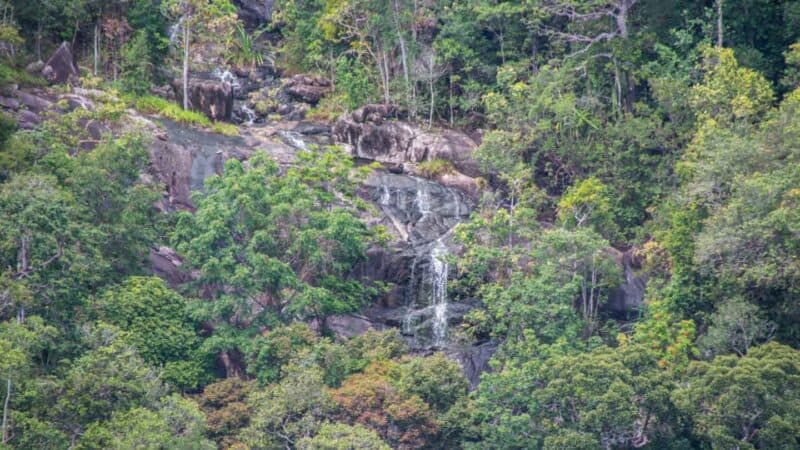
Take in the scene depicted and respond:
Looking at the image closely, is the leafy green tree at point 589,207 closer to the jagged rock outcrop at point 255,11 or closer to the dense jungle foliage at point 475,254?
the dense jungle foliage at point 475,254

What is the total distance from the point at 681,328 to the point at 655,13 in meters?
16.9

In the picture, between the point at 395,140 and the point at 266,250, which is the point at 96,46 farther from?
the point at 266,250

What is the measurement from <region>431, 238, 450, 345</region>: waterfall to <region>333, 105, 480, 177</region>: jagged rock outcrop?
7.15 metres

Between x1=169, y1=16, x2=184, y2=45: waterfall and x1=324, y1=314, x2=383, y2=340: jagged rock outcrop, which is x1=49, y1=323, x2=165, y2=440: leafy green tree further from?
x1=169, y1=16, x2=184, y2=45: waterfall

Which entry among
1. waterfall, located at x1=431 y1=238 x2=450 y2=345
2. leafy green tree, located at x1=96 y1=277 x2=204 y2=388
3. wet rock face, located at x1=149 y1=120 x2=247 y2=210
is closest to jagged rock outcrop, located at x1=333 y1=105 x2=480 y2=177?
wet rock face, located at x1=149 y1=120 x2=247 y2=210

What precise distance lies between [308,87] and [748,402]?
30715mm

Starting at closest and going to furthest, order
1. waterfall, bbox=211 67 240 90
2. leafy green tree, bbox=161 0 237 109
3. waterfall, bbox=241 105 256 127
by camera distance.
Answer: leafy green tree, bbox=161 0 237 109 → waterfall, bbox=241 105 256 127 → waterfall, bbox=211 67 240 90

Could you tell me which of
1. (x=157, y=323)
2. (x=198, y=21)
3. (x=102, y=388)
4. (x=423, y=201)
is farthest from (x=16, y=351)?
(x=198, y=21)

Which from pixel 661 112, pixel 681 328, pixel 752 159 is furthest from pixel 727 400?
pixel 661 112

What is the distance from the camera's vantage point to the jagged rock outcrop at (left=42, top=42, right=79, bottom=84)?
55.2 m

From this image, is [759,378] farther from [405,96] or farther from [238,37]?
[238,37]

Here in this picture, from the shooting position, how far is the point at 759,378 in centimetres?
3784

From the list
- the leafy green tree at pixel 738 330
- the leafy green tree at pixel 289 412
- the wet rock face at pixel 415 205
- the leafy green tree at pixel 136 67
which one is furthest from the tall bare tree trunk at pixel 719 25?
the leafy green tree at pixel 136 67

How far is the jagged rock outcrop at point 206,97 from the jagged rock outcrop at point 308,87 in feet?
17.1
